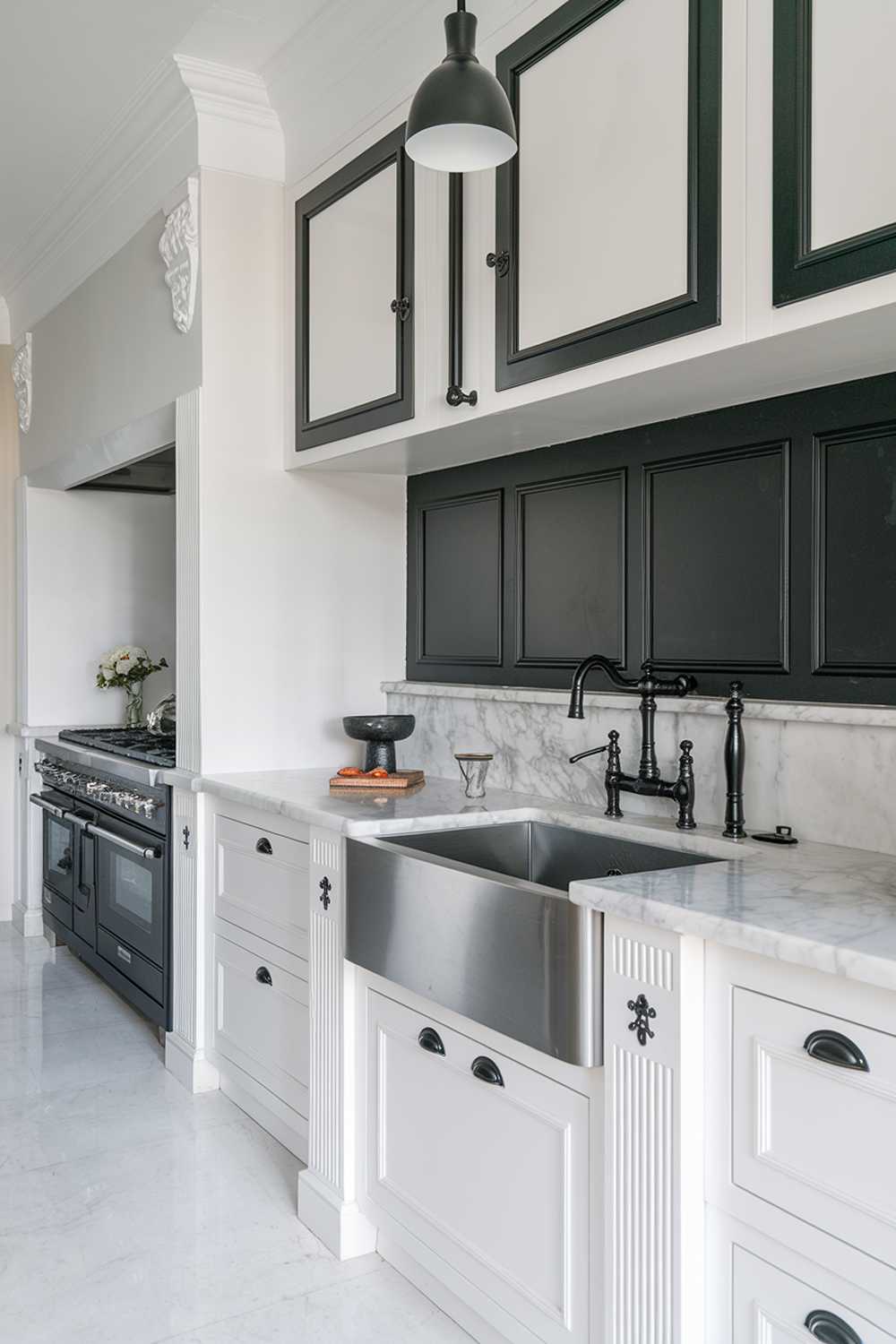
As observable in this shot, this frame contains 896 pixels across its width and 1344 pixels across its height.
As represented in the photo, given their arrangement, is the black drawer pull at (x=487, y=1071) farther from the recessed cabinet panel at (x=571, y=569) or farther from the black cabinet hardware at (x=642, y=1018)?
the recessed cabinet panel at (x=571, y=569)

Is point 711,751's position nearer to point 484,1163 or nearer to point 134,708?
point 484,1163

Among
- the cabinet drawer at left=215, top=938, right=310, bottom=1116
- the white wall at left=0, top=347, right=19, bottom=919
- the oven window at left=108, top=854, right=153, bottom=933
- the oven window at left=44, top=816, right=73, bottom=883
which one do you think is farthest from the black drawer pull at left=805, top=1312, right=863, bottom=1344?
the white wall at left=0, top=347, right=19, bottom=919

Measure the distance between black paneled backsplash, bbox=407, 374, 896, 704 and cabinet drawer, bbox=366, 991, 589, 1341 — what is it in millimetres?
953

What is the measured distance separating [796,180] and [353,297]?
1501 mm

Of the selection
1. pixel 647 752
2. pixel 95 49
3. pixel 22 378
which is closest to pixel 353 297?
pixel 95 49

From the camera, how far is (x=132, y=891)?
3.66 meters

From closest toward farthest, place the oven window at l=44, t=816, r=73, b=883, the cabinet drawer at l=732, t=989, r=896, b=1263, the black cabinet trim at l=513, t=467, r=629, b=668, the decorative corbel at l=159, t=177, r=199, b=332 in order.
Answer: the cabinet drawer at l=732, t=989, r=896, b=1263 → the black cabinet trim at l=513, t=467, r=629, b=668 → the decorative corbel at l=159, t=177, r=199, b=332 → the oven window at l=44, t=816, r=73, b=883

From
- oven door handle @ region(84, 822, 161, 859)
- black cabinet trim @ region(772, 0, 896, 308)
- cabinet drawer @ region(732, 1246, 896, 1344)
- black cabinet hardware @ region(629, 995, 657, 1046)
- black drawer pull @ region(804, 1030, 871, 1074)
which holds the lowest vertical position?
cabinet drawer @ region(732, 1246, 896, 1344)

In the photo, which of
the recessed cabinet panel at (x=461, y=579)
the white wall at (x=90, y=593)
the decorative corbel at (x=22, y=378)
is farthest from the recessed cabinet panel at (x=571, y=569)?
the decorative corbel at (x=22, y=378)

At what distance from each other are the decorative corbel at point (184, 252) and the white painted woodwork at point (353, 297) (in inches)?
14.0

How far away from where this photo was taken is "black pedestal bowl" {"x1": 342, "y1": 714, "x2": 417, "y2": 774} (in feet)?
10.1

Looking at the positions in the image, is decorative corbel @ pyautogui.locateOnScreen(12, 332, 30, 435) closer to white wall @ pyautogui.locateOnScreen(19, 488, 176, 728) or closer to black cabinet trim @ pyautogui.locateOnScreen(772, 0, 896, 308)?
white wall @ pyautogui.locateOnScreen(19, 488, 176, 728)

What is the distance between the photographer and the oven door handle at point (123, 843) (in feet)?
11.2

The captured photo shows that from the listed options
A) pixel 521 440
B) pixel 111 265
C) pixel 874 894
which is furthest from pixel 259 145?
pixel 874 894
